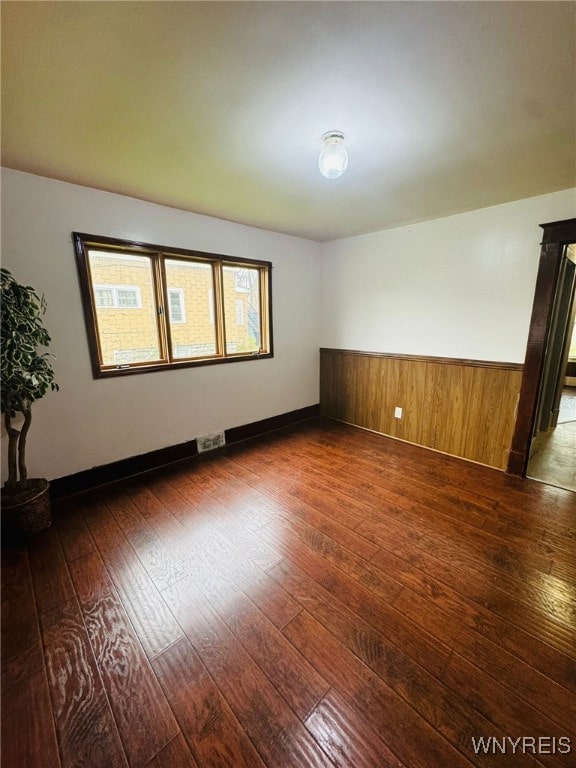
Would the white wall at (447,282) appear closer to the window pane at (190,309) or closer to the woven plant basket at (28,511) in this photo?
the window pane at (190,309)

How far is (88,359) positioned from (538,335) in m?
3.67

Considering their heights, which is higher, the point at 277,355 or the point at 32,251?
the point at 32,251

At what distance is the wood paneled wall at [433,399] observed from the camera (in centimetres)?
276

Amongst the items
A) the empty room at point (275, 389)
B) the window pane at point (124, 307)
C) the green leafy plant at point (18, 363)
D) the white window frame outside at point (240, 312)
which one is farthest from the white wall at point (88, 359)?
the white window frame outside at point (240, 312)

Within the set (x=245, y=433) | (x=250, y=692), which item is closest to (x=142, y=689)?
(x=250, y=692)

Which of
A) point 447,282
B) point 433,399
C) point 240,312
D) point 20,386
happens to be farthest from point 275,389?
point 20,386

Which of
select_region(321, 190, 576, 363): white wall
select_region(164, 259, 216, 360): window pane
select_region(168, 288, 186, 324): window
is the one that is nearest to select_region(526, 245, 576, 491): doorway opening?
select_region(321, 190, 576, 363): white wall

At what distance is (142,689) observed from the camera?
1.17 meters

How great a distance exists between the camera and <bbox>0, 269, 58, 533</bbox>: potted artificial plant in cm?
178

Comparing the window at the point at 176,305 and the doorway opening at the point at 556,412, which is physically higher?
the window at the point at 176,305

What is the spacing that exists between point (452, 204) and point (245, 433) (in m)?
3.01

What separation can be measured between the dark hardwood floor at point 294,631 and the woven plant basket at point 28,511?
9cm

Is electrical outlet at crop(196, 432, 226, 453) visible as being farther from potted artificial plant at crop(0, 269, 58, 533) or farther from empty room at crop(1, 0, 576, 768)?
potted artificial plant at crop(0, 269, 58, 533)

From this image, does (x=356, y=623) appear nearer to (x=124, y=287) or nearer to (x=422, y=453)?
(x=422, y=453)
